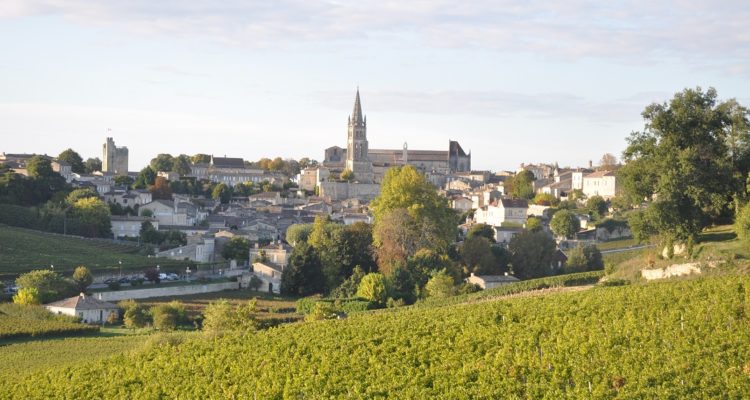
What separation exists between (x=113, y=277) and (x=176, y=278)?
370cm

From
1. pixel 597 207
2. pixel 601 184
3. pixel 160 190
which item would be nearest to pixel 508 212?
pixel 597 207

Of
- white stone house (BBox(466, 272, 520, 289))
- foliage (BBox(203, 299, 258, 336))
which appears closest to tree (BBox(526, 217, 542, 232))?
white stone house (BBox(466, 272, 520, 289))

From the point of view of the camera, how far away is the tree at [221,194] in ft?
350

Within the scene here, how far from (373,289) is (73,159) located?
6621 cm

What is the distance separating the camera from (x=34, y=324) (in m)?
38.6

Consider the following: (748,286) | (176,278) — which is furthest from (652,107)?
(176,278)

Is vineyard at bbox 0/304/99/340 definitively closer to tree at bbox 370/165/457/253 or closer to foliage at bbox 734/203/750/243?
tree at bbox 370/165/457/253

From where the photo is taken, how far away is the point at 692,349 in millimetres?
22344

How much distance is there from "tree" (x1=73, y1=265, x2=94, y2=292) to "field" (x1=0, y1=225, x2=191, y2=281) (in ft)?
9.10

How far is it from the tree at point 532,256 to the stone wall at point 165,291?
46.5 feet

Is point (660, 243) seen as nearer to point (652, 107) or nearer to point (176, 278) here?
point (652, 107)

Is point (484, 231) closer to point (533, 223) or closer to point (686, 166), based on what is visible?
point (533, 223)

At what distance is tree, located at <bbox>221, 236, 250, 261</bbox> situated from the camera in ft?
217

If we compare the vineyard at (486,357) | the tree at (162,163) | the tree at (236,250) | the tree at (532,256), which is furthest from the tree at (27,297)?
the tree at (162,163)
